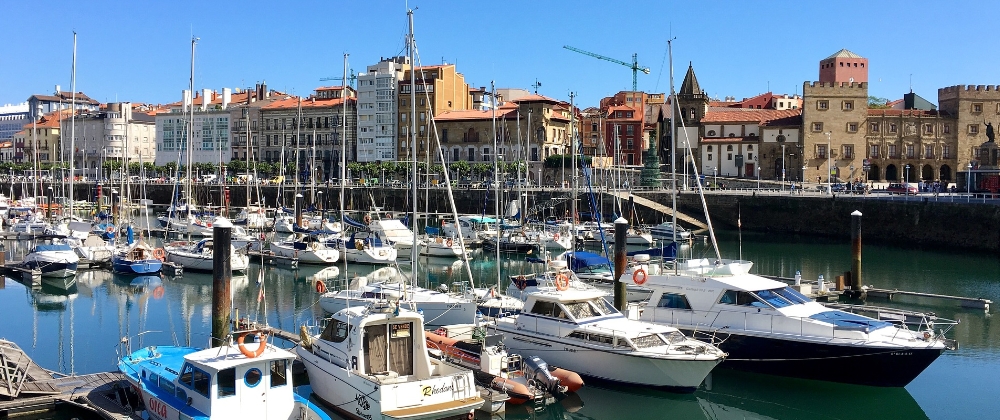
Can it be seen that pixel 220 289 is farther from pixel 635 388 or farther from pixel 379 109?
pixel 379 109

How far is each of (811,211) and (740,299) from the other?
45.1 metres

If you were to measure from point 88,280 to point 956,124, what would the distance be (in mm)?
75681

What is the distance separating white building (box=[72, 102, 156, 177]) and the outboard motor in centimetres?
11320

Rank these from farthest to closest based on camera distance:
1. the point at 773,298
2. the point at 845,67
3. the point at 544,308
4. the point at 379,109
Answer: the point at 845,67, the point at 379,109, the point at 773,298, the point at 544,308

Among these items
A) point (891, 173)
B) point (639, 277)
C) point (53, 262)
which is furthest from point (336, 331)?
point (891, 173)

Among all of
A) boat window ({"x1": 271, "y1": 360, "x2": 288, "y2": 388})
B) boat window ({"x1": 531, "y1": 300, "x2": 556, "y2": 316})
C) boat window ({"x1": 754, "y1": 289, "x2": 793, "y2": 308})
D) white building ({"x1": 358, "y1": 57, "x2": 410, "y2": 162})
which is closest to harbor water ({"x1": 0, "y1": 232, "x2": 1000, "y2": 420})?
boat window ({"x1": 754, "y1": 289, "x2": 793, "y2": 308})

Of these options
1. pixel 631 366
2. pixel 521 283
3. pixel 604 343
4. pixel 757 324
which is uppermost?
pixel 521 283

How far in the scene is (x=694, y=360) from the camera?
64.4 feet

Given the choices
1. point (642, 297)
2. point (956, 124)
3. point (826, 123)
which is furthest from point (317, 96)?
point (642, 297)

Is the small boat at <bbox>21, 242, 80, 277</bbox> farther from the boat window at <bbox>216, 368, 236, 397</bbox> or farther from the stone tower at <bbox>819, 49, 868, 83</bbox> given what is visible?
the stone tower at <bbox>819, 49, 868, 83</bbox>

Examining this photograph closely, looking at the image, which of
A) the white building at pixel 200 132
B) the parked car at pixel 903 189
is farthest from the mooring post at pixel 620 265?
the white building at pixel 200 132

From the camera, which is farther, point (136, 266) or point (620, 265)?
point (136, 266)

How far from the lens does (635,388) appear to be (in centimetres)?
2033

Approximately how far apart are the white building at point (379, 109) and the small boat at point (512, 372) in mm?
81305
